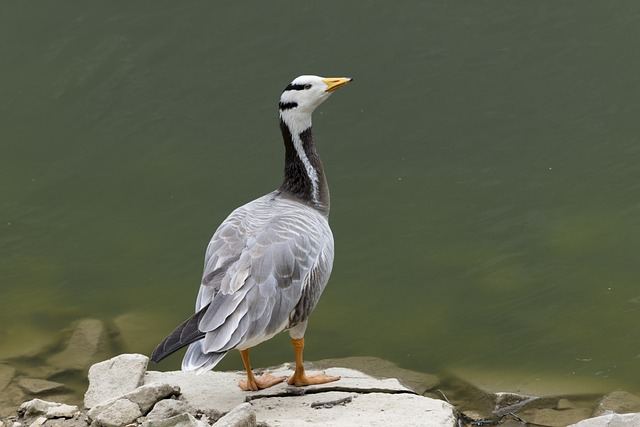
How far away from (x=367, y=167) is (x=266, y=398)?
464cm

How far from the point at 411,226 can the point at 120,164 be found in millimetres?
3875

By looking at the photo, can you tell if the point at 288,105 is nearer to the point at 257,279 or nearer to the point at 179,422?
the point at 257,279

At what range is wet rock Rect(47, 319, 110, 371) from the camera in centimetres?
872

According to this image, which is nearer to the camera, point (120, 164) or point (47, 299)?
point (47, 299)

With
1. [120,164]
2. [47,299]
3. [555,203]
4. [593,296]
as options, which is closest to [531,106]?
[555,203]

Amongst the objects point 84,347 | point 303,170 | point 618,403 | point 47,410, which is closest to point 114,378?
point 47,410

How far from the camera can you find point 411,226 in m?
10.0

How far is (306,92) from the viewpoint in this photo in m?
7.69

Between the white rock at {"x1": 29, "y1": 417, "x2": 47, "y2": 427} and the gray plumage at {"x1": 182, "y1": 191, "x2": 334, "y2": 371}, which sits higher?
the gray plumage at {"x1": 182, "y1": 191, "x2": 334, "y2": 371}

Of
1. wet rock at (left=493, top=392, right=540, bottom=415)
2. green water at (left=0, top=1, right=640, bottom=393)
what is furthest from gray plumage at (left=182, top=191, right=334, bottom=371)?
green water at (left=0, top=1, right=640, bottom=393)

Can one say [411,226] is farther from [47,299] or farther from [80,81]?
[80,81]

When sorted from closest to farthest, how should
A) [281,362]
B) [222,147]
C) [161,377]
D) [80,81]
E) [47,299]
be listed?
[161,377] < [281,362] < [47,299] < [222,147] < [80,81]

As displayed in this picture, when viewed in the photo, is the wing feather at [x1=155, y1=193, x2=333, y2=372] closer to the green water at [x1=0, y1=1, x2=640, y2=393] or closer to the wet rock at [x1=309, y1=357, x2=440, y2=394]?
the wet rock at [x1=309, y1=357, x2=440, y2=394]

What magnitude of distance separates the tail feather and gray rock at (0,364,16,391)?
292cm
